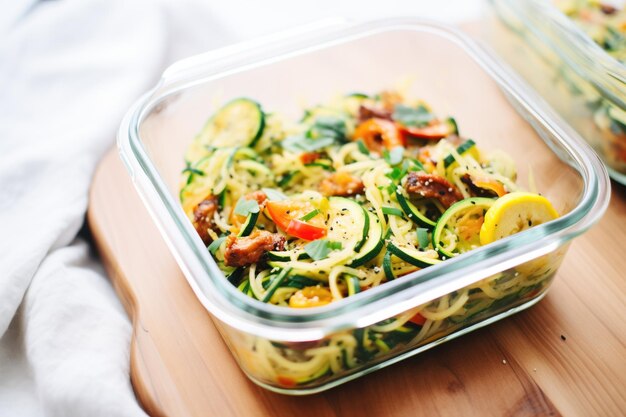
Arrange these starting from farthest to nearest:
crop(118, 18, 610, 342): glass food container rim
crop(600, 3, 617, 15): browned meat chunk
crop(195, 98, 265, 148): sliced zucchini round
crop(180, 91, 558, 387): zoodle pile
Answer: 1. crop(600, 3, 617, 15): browned meat chunk
2. crop(195, 98, 265, 148): sliced zucchini round
3. crop(180, 91, 558, 387): zoodle pile
4. crop(118, 18, 610, 342): glass food container rim

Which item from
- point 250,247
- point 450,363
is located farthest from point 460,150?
point 250,247

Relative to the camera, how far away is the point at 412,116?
2691 mm

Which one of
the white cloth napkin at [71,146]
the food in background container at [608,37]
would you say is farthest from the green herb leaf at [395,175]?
the white cloth napkin at [71,146]

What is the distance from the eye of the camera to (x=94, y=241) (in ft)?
8.68

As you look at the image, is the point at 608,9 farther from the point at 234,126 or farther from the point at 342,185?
the point at 234,126

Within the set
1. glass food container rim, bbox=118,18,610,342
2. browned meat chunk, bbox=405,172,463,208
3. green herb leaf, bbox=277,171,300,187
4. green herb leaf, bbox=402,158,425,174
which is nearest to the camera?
glass food container rim, bbox=118,18,610,342

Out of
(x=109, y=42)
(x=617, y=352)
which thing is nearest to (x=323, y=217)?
(x=617, y=352)

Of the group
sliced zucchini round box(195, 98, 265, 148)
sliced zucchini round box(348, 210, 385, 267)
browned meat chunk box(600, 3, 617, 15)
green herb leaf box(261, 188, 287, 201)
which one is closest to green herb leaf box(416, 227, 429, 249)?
sliced zucchini round box(348, 210, 385, 267)

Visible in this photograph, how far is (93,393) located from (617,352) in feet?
5.29

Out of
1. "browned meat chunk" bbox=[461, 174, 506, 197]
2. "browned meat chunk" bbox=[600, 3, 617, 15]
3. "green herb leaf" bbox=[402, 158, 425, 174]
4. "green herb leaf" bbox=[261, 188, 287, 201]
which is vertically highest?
"browned meat chunk" bbox=[600, 3, 617, 15]

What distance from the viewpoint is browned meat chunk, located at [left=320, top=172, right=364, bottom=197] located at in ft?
7.82

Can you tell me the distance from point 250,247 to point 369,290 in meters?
0.46

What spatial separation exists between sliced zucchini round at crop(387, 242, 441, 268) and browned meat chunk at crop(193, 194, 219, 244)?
0.62 m

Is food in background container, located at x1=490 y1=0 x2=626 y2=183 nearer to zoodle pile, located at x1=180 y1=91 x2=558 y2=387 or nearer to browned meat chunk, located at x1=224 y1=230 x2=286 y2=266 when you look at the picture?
zoodle pile, located at x1=180 y1=91 x2=558 y2=387
